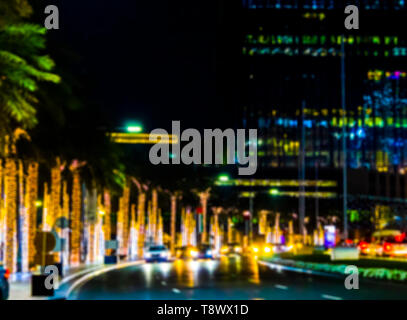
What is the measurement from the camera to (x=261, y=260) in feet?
266

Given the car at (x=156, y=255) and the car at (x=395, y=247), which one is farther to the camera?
the car at (x=156, y=255)

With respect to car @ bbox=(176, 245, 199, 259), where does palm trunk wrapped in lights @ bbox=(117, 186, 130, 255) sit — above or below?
above

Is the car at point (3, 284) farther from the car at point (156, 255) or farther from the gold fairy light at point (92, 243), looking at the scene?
the car at point (156, 255)

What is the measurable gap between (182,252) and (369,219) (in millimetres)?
39450

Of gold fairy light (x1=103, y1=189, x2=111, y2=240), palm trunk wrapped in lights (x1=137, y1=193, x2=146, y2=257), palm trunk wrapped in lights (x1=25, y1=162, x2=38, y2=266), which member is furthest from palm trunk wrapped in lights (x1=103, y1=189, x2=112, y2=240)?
palm trunk wrapped in lights (x1=25, y1=162, x2=38, y2=266)

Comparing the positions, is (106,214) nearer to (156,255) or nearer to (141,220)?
(156,255)

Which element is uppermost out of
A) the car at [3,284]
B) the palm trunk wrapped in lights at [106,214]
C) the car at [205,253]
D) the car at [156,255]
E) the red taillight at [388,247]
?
the palm trunk wrapped in lights at [106,214]

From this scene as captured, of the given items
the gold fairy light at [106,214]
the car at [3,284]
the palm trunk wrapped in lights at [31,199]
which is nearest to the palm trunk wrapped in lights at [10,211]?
the palm trunk wrapped in lights at [31,199]

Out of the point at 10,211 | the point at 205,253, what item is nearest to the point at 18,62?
the point at 10,211

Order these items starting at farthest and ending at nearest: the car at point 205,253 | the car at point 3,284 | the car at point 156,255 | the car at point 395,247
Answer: the car at point 205,253 → the car at point 156,255 → the car at point 395,247 → the car at point 3,284

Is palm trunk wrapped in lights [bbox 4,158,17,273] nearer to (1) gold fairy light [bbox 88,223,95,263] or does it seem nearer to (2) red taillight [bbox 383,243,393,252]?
(1) gold fairy light [bbox 88,223,95,263]

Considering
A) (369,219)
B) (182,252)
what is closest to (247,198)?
(369,219)
